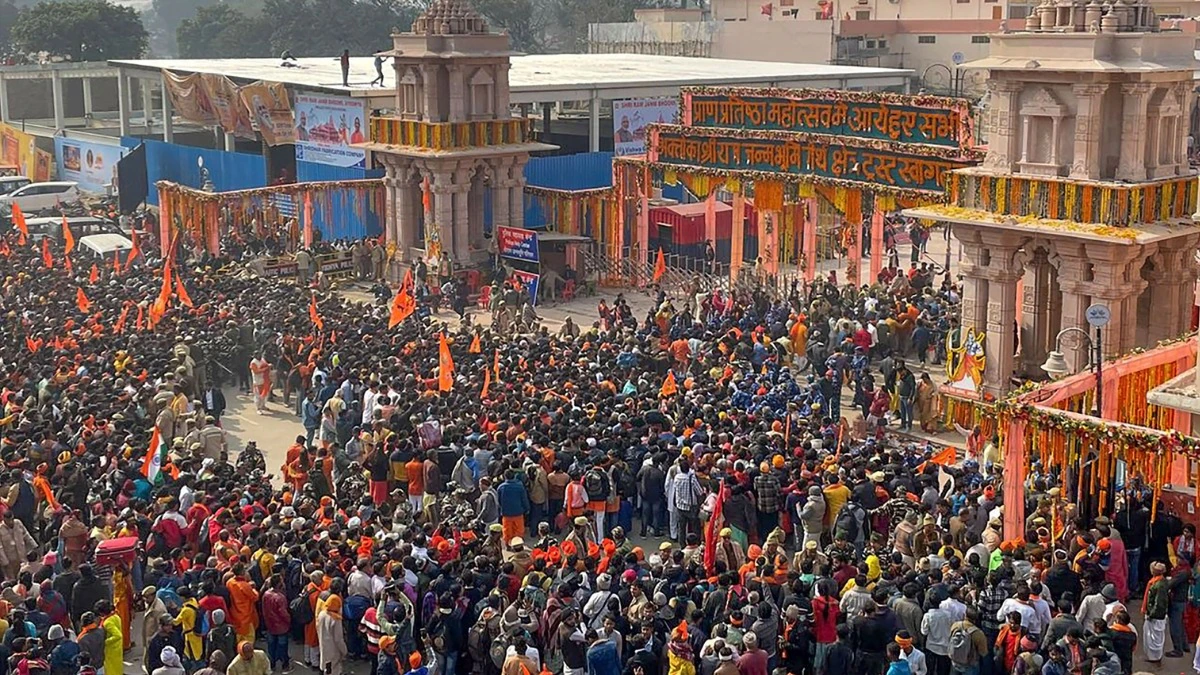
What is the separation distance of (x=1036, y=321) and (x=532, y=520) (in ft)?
34.7

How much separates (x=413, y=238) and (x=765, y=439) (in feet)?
70.5

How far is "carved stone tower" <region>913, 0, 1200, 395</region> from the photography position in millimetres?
23469

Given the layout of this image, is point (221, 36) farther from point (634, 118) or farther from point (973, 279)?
point (973, 279)

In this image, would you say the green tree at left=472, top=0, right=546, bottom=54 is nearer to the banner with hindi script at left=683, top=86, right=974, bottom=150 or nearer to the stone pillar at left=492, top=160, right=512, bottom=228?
the stone pillar at left=492, top=160, right=512, bottom=228

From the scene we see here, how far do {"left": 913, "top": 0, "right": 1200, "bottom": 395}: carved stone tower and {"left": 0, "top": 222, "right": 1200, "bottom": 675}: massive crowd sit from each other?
268 cm

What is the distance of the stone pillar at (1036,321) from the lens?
26.0m

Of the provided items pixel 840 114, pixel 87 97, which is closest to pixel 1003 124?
pixel 840 114

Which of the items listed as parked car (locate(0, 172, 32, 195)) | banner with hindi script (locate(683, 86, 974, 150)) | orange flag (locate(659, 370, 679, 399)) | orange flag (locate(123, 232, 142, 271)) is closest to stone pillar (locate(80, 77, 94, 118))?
parked car (locate(0, 172, 32, 195))

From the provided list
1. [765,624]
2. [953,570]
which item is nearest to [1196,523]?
[953,570]

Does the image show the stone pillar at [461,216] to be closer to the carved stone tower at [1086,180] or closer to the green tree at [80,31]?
Result: the carved stone tower at [1086,180]

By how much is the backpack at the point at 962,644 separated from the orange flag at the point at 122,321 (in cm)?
1854

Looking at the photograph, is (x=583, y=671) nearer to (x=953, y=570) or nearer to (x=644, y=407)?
(x=953, y=570)

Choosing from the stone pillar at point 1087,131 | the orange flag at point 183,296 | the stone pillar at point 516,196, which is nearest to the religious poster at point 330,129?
the stone pillar at point 516,196

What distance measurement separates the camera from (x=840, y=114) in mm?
33406
